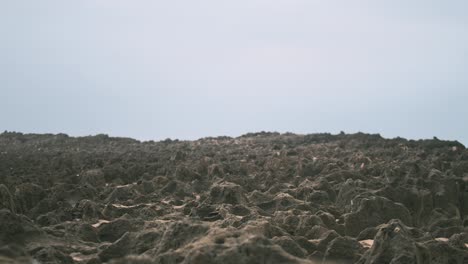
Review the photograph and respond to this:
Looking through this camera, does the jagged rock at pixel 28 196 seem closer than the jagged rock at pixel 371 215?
No

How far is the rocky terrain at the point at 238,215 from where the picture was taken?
4.43 m

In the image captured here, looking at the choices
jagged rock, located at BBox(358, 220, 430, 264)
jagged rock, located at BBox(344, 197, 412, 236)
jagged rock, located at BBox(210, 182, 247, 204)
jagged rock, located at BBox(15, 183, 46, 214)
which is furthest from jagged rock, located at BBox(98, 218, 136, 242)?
jagged rock, located at BBox(358, 220, 430, 264)

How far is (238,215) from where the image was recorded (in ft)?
22.5

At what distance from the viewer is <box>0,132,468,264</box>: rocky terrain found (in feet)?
14.5

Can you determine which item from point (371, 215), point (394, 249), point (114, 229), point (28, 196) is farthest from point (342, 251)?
point (28, 196)

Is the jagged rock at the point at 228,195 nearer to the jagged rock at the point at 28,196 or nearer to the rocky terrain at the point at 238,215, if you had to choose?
the rocky terrain at the point at 238,215

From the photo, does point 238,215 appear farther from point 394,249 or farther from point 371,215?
point 394,249

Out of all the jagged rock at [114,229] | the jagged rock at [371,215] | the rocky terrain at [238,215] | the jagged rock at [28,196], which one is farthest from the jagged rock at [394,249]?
the jagged rock at [28,196]

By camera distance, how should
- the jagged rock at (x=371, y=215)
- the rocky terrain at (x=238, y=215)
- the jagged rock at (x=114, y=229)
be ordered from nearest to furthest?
the rocky terrain at (x=238, y=215)
the jagged rock at (x=114, y=229)
the jagged rock at (x=371, y=215)

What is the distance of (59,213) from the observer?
7395 millimetres

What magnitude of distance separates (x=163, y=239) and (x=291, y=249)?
3.51 feet

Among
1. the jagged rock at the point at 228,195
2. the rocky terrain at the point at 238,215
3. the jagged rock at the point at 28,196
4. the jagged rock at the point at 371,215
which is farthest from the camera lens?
the jagged rock at the point at 28,196

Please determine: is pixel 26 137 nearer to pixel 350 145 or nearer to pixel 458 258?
pixel 350 145

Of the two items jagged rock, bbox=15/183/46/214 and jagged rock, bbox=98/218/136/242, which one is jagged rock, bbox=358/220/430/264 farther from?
jagged rock, bbox=15/183/46/214
